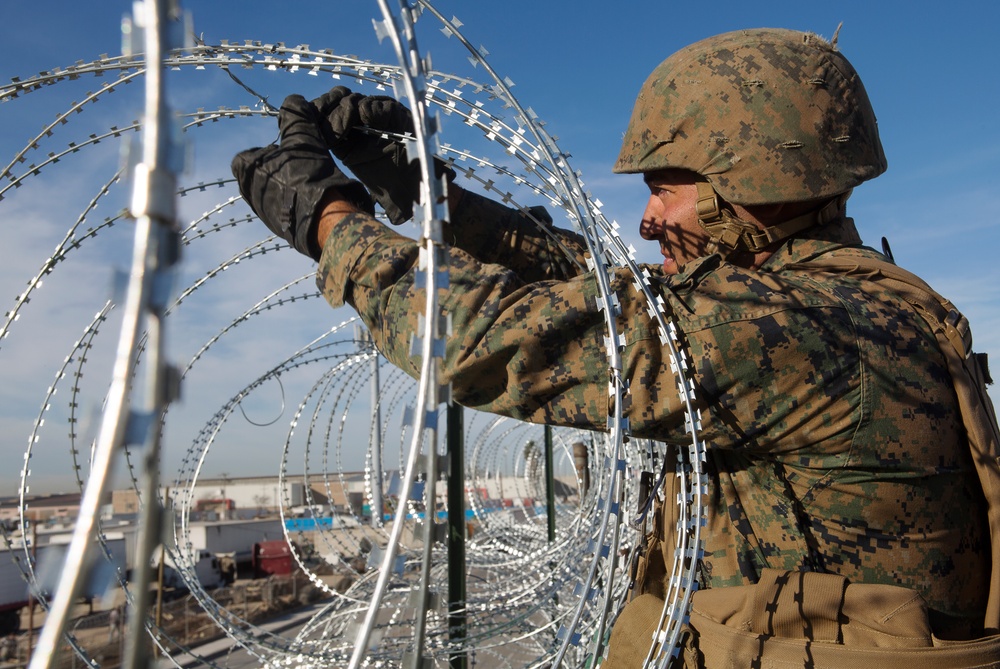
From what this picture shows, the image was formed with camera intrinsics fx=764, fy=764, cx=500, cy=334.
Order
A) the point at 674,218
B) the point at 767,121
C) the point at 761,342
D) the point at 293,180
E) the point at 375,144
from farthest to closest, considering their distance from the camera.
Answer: the point at 375,144
the point at 674,218
the point at 767,121
the point at 293,180
the point at 761,342

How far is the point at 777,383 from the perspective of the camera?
1.76m

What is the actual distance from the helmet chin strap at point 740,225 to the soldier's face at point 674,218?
0.15 ft

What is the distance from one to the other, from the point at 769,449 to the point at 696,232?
0.83 m

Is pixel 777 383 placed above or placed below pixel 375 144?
below

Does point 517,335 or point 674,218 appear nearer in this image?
point 517,335

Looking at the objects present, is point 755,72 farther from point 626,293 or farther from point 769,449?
point 769,449

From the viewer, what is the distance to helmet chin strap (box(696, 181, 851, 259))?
90.7 inches

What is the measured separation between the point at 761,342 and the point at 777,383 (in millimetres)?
104

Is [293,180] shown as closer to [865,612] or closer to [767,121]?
[767,121]

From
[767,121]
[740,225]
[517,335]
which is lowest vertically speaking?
[517,335]

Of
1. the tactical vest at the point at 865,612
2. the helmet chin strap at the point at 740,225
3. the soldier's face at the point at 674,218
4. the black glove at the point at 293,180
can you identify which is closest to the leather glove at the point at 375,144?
the black glove at the point at 293,180

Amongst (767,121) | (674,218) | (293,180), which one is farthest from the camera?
(674,218)

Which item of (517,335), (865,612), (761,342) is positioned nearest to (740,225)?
(761,342)

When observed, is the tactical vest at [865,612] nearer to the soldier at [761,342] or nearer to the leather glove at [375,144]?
the soldier at [761,342]
